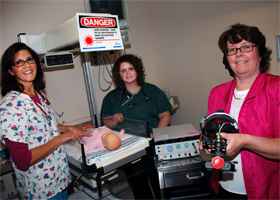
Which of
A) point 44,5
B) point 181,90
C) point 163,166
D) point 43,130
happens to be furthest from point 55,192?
point 181,90

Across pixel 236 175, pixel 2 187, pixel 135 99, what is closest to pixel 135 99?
pixel 135 99

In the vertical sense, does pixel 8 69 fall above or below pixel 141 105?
above

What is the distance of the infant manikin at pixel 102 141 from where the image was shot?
1.33m

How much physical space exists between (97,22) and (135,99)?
82cm

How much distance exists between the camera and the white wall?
223 cm

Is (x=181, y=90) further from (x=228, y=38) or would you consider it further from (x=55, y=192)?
(x=55, y=192)

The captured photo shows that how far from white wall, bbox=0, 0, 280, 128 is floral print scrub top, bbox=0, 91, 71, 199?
96 cm

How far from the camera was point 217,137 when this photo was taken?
919 mm

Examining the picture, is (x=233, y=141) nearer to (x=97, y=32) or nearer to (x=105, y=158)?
(x=105, y=158)

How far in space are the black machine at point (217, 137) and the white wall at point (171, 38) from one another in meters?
1.59

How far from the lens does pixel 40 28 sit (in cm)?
239

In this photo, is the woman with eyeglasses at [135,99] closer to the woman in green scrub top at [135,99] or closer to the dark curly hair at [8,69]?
the woman in green scrub top at [135,99]

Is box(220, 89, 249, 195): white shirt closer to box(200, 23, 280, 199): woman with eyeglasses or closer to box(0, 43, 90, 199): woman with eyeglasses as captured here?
box(200, 23, 280, 199): woman with eyeglasses

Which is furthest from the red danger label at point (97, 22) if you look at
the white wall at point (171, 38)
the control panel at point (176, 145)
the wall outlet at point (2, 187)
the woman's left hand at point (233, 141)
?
the wall outlet at point (2, 187)
